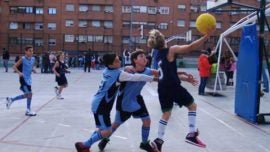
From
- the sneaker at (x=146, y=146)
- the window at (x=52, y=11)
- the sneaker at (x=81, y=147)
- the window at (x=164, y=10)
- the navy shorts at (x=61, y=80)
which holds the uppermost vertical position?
the window at (x=164, y=10)

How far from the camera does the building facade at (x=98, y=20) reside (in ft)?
221

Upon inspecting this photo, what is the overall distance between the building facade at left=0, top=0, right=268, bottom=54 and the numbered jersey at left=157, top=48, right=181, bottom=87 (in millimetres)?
58799

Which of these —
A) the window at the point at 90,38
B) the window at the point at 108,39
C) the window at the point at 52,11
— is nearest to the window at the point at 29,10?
the window at the point at 52,11

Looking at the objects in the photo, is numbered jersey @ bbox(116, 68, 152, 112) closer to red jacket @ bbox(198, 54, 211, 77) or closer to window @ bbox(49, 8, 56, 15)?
red jacket @ bbox(198, 54, 211, 77)

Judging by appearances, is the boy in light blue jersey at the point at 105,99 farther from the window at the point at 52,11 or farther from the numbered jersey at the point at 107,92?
the window at the point at 52,11

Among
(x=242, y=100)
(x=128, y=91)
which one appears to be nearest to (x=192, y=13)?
(x=242, y=100)

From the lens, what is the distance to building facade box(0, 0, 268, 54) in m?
67.2

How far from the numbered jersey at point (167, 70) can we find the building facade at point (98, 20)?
58.8 m

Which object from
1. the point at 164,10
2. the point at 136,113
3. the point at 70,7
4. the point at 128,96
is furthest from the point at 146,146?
the point at 164,10

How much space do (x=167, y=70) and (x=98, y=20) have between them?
Result: 62.5 meters

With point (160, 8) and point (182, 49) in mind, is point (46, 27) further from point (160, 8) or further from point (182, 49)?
point (182, 49)

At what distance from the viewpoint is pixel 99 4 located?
6944 centimetres

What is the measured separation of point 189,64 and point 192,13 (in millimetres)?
12485

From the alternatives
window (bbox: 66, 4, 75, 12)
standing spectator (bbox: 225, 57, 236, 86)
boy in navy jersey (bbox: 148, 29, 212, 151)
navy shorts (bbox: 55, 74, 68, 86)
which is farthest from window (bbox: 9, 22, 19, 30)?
boy in navy jersey (bbox: 148, 29, 212, 151)
